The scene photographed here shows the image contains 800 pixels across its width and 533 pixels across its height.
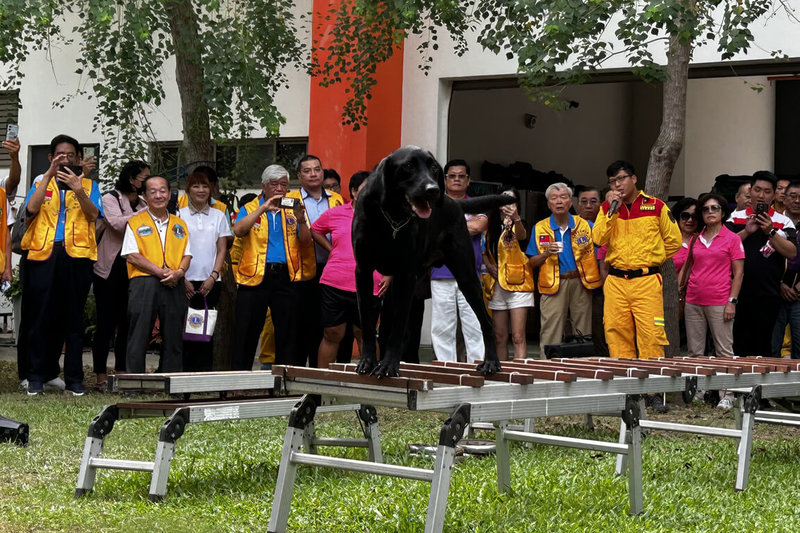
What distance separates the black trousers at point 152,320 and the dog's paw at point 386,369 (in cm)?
491

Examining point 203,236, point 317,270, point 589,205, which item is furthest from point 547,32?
point 203,236

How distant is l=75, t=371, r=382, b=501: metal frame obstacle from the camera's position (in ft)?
16.9

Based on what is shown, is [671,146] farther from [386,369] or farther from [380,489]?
[386,369]

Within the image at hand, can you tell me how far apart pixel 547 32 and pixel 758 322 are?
10.8 ft

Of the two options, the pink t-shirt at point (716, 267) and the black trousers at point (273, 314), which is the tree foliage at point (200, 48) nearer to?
the black trousers at point (273, 314)

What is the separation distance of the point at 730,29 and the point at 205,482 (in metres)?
5.57

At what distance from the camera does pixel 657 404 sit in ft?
29.9

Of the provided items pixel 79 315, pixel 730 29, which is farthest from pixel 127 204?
pixel 730 29

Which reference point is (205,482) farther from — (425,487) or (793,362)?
(793,362)

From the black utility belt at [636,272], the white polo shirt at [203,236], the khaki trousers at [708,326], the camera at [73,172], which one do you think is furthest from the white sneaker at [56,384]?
the khaki trousers at [708,326]

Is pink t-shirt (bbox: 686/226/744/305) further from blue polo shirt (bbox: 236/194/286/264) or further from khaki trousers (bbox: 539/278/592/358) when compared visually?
blue polo shirt (bbox: 236/194/286/264)

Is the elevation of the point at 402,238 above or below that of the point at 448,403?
above

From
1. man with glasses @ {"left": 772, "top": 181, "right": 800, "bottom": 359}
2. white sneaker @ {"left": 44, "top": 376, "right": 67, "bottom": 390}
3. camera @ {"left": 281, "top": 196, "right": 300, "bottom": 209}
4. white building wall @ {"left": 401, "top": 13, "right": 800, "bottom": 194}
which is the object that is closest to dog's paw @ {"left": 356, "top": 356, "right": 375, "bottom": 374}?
camera @ {"left": 281, "top": 196, "right": 300, "bottom": 209}

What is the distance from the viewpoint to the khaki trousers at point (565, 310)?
10.1m
